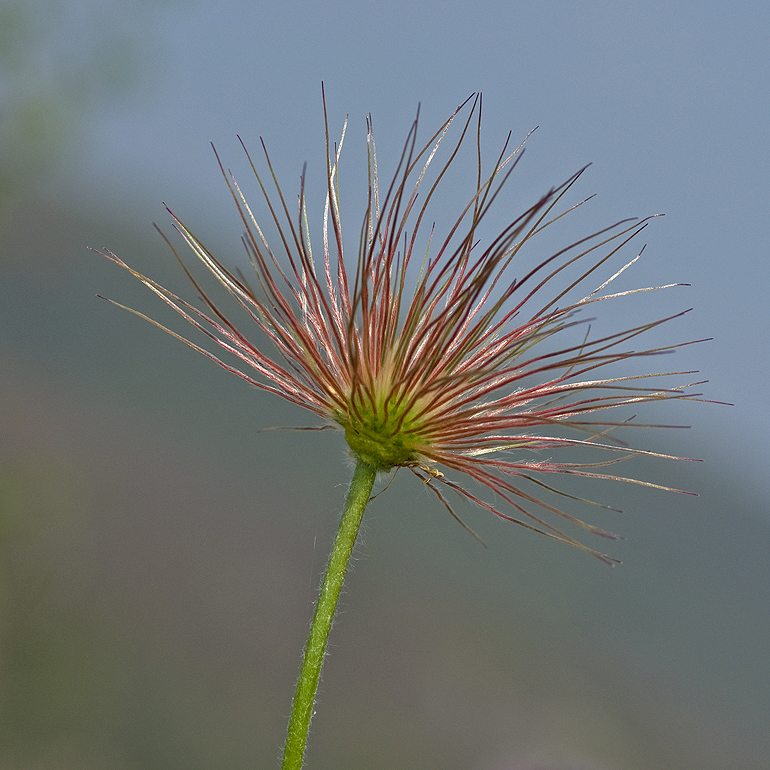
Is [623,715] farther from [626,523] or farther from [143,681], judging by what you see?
[143,681]

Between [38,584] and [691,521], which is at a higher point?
[691,521]

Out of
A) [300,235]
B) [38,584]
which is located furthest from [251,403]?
[300,235]

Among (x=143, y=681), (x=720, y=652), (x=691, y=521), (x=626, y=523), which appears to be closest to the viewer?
(x=143, y=681)

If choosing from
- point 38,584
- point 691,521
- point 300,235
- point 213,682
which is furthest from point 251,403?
point 300,235

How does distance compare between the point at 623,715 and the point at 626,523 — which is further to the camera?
the point at 626,523

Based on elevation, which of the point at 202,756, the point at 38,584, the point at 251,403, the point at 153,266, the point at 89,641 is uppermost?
the point at 153,266

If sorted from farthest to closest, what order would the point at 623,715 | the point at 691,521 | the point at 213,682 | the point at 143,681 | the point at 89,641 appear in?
1. the point at 691,521
2. the point at 623,715
3. the point at 213,682
4. the point at 143,681
5. the point at 89,641
